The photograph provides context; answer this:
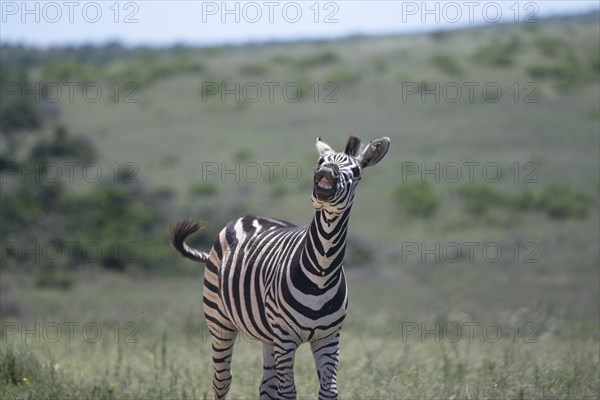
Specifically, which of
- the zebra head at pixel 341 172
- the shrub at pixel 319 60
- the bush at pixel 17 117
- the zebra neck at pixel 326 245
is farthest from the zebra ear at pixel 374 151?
the shrub at pixel 319 60

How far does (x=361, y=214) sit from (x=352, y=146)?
23.5 metres

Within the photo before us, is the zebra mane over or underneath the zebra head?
over

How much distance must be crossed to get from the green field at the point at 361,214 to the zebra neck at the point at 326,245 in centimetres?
170

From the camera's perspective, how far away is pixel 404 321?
1472 cm

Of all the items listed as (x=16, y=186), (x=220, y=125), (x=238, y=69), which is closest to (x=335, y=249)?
(x=16, y=186)

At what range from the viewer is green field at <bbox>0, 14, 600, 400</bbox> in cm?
970

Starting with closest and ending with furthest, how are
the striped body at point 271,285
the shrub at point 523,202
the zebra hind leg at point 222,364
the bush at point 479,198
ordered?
1. the striped body at point 271,285
2. the zebra hind leg at point 222,364
3. the bush at point 479,198
4. the shrub at point 523,202

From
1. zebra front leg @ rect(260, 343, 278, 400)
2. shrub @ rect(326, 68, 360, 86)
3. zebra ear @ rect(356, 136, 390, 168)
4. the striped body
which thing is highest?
shrub @ rect(326, 68, 360, 86)

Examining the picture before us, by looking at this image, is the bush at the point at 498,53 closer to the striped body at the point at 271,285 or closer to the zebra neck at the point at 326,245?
the striped body at the point at 271,285

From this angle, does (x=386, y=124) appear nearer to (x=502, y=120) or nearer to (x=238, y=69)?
(x=502, y=120)

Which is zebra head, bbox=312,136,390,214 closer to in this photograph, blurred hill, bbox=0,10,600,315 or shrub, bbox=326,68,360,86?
blurred hill, bbox=0,10,600,315

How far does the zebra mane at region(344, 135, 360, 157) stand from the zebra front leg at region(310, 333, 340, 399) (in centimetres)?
134

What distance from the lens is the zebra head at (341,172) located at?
6.66 meters

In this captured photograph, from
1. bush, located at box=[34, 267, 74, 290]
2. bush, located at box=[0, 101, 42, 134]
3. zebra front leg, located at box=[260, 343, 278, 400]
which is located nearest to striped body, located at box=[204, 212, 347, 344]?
zebra front leg, located at box=[260, 343, 278, 400]
